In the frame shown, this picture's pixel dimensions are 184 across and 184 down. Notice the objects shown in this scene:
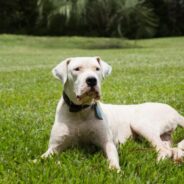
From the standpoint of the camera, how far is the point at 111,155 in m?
4.64

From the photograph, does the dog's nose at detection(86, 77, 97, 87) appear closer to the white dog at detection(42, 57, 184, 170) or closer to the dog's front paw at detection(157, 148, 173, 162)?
the white dog at detection(42, 57, 184, 170)

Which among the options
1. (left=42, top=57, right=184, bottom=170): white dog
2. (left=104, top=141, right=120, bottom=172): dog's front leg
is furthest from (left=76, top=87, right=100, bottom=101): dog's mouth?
(left=104, top=141, right=120, bottom=172): dog's front leg

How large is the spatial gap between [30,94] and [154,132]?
4725mm

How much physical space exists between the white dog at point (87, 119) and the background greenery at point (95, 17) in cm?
2747

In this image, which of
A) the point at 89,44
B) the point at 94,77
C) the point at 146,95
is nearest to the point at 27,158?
the point at 94,77

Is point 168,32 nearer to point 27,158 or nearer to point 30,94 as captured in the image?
point 30,94

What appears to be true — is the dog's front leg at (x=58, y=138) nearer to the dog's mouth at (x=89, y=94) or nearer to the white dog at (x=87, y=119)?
the white dog at (x=87, y=119)

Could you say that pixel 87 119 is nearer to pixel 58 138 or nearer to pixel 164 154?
pixel 58 138

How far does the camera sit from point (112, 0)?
34.0 metres

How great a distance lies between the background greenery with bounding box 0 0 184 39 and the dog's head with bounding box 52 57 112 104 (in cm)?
2772

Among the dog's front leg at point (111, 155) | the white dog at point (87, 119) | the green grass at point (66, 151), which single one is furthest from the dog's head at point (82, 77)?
the green grass at point (66, 151)

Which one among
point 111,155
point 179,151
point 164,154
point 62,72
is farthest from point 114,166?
point 62,72

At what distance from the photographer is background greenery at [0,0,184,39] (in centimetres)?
3478

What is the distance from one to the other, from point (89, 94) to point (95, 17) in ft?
118
